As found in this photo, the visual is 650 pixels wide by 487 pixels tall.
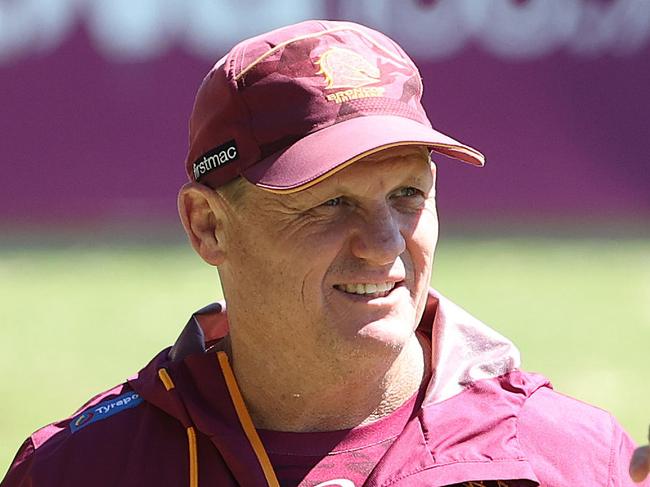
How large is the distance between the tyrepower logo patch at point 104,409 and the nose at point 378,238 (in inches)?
21.0

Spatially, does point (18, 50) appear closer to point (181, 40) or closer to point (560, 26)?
point (181, 40)

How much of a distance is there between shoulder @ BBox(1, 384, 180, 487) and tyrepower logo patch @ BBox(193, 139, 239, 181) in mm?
430

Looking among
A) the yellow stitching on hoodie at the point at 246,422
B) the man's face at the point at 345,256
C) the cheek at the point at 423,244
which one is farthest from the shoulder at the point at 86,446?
the cheek at the point at 423,244

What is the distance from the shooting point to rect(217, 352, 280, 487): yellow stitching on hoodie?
85.3 inches

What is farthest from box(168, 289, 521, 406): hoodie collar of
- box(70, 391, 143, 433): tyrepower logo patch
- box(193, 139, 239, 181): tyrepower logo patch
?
box(193, 139, 239, 181): tyrepower logo patch

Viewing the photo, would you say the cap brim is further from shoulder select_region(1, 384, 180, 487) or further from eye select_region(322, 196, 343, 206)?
shoulder select_region(1, 384, 180, 487)

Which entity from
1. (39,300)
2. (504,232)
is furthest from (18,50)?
(504,232)

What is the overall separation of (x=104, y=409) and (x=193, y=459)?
0.24 meters

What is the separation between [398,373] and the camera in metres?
2.27

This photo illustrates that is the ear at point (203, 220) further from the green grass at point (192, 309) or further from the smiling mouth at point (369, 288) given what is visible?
the green grass at point (192, 309)

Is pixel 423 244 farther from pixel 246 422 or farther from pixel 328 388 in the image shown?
pixel 246 422

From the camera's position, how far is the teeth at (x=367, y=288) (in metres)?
2.16

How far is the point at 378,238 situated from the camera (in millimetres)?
2137

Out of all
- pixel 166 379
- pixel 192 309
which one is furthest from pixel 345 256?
pixel 192 309
